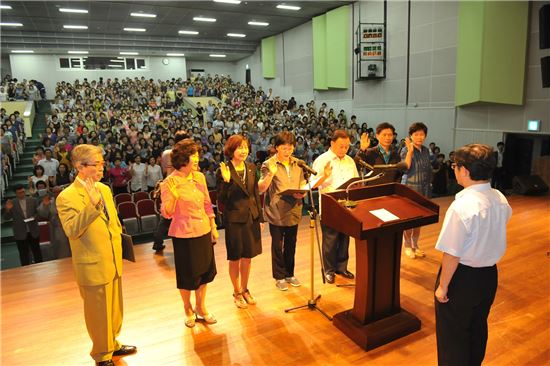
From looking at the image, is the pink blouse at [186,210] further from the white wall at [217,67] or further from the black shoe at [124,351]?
the white wall at [217,67]

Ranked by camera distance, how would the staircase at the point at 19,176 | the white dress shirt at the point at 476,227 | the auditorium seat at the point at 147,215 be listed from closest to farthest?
the white dress shirt at the point at 476,227, the staircase at the point at 19,176, the auditorium seat at the point at 147,215

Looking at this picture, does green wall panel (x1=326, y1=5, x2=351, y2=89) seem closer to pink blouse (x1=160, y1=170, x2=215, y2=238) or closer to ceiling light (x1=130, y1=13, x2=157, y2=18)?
ceiling light (x1=130, y1=13, x2=157, y2=18)

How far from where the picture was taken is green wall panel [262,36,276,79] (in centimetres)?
1773

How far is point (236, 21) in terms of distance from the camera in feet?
46.9

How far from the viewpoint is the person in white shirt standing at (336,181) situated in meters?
3.17

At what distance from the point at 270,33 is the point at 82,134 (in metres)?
10.5

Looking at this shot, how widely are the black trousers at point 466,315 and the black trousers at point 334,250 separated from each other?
58.0 inches

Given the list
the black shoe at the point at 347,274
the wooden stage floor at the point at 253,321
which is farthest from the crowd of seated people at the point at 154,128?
the wooden stage floor at the point at 253,321

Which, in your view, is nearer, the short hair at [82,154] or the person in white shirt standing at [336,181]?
the short hair at [82,154]

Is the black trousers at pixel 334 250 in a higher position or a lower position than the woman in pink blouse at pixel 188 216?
lower

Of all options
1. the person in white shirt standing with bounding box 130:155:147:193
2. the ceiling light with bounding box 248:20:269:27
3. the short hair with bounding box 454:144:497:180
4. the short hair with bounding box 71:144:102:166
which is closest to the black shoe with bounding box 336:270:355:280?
the short hair with bounding box 454:144:497:180

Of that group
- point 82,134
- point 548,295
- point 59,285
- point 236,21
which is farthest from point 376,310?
point 236,21

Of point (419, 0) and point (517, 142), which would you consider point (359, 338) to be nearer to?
point (517, 142)

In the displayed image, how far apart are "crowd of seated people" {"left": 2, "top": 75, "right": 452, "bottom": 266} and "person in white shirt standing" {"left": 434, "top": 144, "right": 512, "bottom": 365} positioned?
188 centimetres
